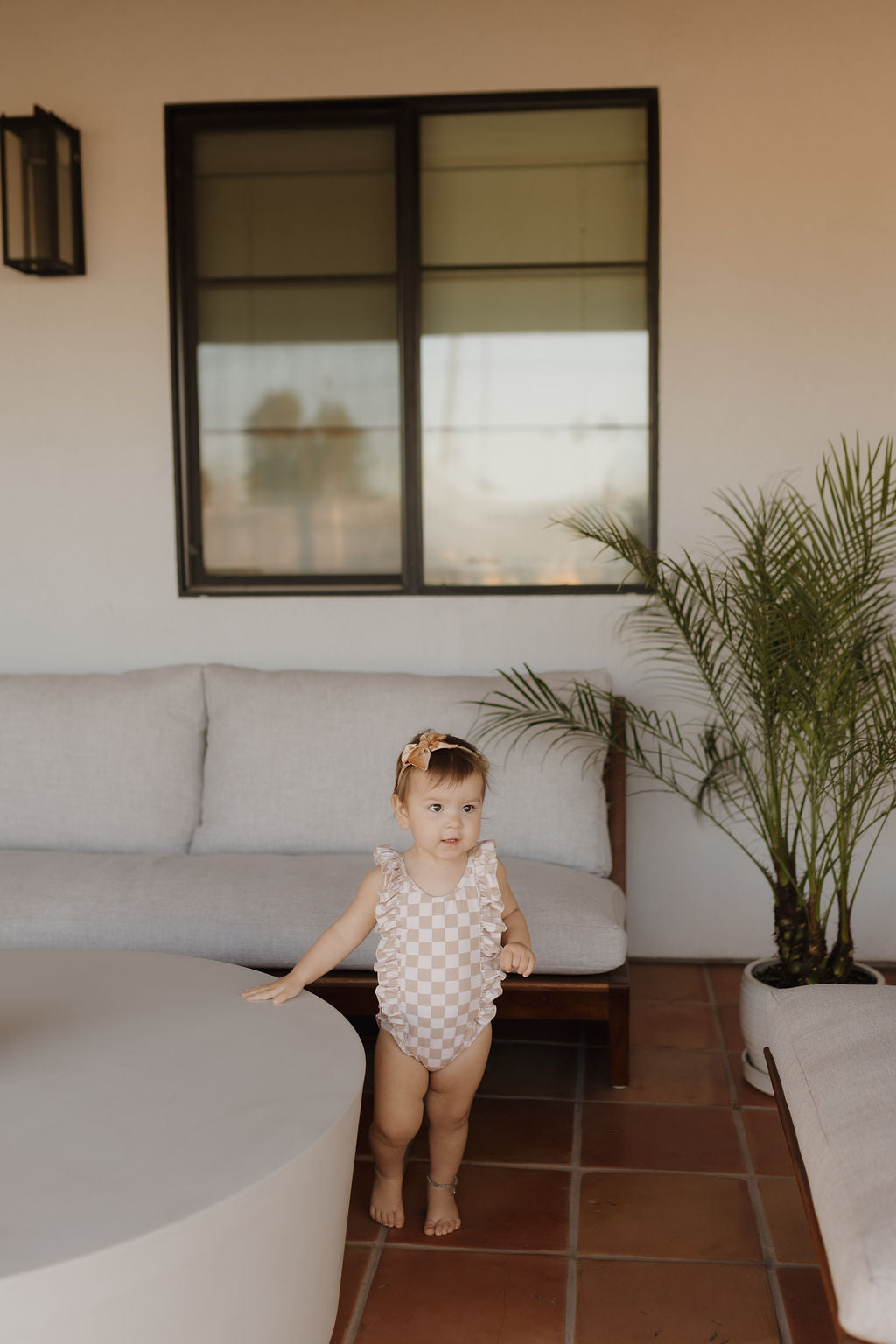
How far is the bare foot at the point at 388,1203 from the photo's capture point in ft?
6.77

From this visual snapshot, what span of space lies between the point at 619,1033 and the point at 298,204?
257cm

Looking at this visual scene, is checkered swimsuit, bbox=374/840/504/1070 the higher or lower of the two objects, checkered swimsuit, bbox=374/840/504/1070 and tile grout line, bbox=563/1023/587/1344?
the higher

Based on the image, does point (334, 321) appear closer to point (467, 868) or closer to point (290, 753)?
point (290, 753)

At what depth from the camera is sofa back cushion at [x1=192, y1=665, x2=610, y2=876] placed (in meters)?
2.93

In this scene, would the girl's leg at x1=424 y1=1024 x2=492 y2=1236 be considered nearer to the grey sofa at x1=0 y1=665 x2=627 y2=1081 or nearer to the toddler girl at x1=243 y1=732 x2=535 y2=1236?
the toddler girl at x1=243 y1=732 x2=535 y2=1236

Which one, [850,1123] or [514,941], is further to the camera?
[514,941]

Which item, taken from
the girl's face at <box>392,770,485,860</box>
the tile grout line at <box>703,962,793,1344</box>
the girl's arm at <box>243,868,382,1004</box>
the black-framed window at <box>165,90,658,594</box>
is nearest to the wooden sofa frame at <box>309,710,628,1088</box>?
the tile grout line at <box>703,962,793,1344</box>

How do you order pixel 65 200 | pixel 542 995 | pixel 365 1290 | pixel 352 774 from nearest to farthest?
1. pixel 365 1290
2. pixel 542 995
3. pixel 352 774
4. pixel 65 200

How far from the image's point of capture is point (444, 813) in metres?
1.91

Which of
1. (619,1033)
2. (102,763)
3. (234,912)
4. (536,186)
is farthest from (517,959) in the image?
(536,186)

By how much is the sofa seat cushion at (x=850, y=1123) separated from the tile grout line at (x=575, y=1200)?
50 centimetres

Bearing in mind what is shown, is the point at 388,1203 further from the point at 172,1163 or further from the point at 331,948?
the point at 172,1163

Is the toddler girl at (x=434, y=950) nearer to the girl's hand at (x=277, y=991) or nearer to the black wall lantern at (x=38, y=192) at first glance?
the girl's hand at (x=277, y=991)

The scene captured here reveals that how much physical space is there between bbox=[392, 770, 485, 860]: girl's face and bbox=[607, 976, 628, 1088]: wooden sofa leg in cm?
76
